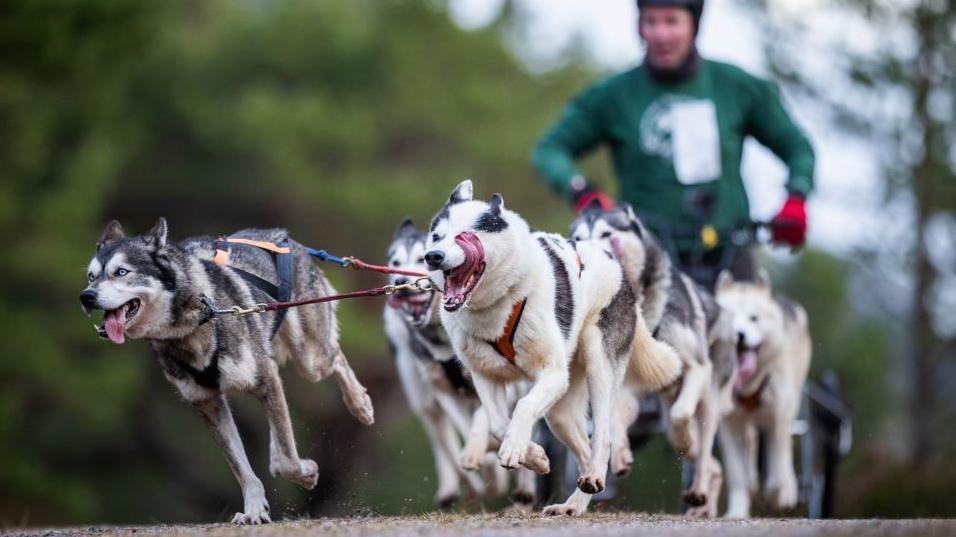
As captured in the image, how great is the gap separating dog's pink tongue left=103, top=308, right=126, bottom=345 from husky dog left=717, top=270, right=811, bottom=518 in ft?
14.8

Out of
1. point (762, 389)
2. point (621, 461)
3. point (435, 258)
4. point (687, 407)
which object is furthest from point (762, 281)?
point (435, 258)

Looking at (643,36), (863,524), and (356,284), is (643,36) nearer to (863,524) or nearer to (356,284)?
(863,524)

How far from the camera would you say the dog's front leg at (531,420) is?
259 inches

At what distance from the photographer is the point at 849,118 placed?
2058cm

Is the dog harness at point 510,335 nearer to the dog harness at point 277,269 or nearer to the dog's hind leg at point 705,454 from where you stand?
the dog harness at point 277,269

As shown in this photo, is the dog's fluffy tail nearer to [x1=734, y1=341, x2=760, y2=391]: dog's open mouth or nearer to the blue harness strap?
the blue harness strap

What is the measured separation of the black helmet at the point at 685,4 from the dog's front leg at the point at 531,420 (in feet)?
12.0

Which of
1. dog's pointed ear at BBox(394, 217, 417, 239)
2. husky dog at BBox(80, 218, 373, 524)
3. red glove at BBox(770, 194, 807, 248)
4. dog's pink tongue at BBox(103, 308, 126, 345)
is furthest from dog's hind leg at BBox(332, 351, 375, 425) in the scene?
red glove at BBox(770, 194, 807, 248)

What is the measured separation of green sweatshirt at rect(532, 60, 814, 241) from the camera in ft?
31.9

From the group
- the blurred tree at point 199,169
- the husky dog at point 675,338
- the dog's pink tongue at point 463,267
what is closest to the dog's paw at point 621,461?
the husky dog at point 675,338

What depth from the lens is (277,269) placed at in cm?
799

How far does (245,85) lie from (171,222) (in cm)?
288

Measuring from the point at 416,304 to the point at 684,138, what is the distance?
2.17m

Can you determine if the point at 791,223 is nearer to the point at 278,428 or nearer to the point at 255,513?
the point at 278,428
